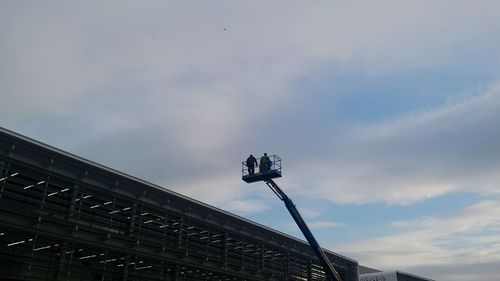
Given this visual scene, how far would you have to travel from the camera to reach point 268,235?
38.6 metres

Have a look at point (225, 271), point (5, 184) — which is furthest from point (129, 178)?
point (225, 271)

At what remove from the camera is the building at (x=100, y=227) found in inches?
868

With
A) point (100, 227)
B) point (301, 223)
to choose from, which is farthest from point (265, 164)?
point (100, 227)

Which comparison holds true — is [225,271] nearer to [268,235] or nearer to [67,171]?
[268,235]

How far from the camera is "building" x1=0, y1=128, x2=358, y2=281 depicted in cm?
2205

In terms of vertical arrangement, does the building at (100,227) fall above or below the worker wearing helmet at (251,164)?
below

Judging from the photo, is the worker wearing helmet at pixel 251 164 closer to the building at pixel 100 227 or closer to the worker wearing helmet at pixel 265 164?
the worker wearing helmet at pixel 265 164

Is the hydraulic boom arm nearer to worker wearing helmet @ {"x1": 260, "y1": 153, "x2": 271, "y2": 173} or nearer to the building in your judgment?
worker wearing helmet @ {"x1": 260, "y1": 153, "x2": 271, "y2": 173}

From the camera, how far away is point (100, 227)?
25266 mm

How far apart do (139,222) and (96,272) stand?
4.01 m

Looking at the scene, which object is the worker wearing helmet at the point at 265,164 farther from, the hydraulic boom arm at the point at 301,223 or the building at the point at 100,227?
the building at the point at 100,227

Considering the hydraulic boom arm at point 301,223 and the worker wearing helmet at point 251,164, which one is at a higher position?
the worker wearing helmet at point 251,164

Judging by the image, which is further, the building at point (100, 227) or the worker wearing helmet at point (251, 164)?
the worker wearing helmet at point (251, 164)

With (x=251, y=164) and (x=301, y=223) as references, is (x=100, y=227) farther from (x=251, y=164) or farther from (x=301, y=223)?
(x=301, y=223)
